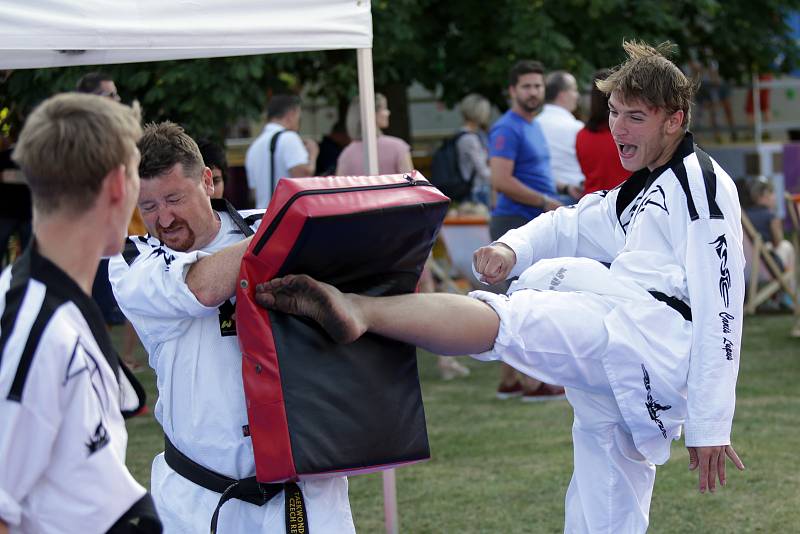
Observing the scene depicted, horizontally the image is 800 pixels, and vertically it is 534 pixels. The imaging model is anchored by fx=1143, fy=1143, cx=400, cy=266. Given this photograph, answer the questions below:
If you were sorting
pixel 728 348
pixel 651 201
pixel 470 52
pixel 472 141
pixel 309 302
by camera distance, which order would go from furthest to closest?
pixel 470 52
pixel 472 141
pixel 651 201
pixel 728 348
pixel 309 302

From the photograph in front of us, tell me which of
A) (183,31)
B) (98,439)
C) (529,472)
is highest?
(183,31)

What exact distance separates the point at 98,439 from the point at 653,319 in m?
1.84

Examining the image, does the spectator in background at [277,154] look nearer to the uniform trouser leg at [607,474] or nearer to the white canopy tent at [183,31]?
the white canopy tent at [183,31]

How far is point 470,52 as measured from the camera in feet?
48.4

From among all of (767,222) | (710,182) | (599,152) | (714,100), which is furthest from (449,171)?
(714,100)

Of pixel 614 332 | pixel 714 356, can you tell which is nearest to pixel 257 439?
pixel 614 332

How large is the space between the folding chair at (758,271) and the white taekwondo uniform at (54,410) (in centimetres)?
935

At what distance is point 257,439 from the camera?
3.01 meters

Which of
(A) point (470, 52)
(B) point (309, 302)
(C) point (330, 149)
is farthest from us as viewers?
(A) point (470, 52)

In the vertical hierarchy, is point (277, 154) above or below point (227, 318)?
below

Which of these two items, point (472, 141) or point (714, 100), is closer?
point (472, 141)

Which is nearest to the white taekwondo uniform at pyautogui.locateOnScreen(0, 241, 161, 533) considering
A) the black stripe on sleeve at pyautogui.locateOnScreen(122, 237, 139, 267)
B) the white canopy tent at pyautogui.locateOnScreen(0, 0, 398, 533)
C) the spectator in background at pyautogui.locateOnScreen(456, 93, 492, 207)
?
the black stripe on sleeve at pyautogui.locateOnScreen(122, 237, 139, 267)

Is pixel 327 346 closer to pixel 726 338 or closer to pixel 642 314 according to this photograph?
pixel 642 314

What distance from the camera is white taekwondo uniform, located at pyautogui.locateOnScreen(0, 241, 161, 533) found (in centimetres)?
206
